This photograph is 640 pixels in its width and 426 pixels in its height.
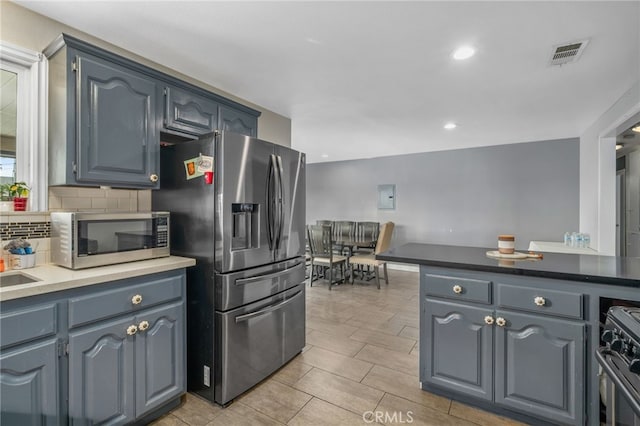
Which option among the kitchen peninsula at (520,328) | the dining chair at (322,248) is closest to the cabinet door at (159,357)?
the kitchen peninsula at (520,328)

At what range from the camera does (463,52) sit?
7.00 ft

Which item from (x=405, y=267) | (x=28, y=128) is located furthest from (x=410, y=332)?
(x=28, y=128)

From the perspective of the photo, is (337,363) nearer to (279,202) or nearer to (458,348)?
(458,348)

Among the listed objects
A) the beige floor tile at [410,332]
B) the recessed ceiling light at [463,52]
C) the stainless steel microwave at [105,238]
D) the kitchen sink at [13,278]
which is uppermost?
the recessed ceiling light at [463,52]

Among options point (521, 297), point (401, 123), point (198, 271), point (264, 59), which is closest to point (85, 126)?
point (198, 271)

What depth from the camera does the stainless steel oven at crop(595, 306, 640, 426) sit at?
3.43 feet

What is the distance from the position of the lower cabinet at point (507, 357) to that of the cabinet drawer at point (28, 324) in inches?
80.9

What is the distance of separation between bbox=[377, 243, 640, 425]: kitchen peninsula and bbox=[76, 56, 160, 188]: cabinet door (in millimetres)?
1737

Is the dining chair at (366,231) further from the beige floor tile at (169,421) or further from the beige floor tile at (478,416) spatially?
the beige floor tile at (169,421)

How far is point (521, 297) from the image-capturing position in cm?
171

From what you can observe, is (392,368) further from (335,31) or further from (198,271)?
(335,31)

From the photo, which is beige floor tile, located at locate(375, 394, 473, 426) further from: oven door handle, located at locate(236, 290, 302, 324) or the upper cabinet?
the upper cabinet

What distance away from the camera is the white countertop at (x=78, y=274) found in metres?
1.28

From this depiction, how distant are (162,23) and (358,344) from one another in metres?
2.99
